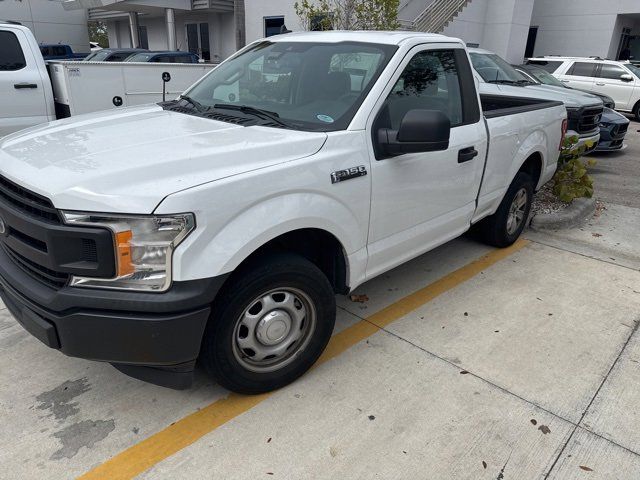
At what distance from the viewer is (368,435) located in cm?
269

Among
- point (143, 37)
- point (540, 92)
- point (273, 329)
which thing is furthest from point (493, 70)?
point (143, 37)

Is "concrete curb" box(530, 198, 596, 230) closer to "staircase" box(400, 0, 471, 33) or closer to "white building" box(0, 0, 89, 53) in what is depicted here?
"staircase" box(400, 0, 471, 33)

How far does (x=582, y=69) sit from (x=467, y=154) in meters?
13.8

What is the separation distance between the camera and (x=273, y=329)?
2.79m

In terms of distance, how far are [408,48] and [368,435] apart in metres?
2.39

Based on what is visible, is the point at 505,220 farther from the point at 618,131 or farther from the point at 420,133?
the point at 618,131

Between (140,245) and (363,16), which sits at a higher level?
(363,16)

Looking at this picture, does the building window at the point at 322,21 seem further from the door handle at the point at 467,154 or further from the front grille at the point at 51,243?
the front grille at the point at 51,243

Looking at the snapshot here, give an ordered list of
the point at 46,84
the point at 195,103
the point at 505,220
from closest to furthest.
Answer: the point at 195,103
the point at 505,220
the point at 46,84

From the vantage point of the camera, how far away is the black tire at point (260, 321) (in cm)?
254

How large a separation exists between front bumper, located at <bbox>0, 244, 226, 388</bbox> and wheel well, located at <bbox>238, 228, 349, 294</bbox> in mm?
635

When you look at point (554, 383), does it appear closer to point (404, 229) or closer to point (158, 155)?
point (404, 229)

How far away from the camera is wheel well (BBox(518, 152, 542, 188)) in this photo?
16.7 feet

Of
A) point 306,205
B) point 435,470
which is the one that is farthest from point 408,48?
point 435,470
